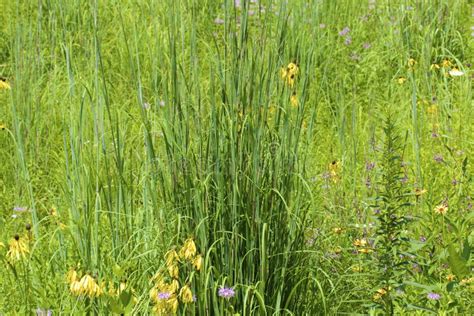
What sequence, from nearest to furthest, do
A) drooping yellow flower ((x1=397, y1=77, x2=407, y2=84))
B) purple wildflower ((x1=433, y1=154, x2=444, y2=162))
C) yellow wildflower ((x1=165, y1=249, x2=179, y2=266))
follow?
1. yellow wildflower ((x1=165, y1=249, x2=179, y2=266))
2. purple wildflower ((x1=433, y1=154, x2=444, y2=162))
3. drooping yellow flower ((x1=397, y1=77, x2=407, y2=84))

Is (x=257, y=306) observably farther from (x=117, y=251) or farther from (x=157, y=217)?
(x=117, y=251)

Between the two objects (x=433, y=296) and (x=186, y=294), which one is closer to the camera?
(x=186, y=294)

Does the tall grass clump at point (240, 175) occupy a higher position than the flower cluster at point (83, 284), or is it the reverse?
the tall grass clump at point (240, 175)

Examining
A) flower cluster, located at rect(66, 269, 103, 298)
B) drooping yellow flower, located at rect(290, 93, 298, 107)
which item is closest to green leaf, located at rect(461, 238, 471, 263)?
drooping yellow flower, located at rect(290, 93, 298, 107)

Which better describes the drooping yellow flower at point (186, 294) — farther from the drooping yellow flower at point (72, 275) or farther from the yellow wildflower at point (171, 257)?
the drooping yellow flower at point (72, 275)

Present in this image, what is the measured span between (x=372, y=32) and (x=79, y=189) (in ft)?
10.7

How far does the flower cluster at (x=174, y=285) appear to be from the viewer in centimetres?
234

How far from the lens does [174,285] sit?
7.89ft

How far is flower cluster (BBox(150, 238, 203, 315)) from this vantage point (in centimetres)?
234

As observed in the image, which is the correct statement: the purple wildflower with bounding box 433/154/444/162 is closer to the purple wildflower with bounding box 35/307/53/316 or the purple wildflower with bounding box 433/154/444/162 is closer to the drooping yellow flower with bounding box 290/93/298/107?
the drooping yellow flower with bounding box 290/93/298/107

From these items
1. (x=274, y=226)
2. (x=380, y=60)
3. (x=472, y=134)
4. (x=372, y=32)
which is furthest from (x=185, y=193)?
(x=372, y=32)

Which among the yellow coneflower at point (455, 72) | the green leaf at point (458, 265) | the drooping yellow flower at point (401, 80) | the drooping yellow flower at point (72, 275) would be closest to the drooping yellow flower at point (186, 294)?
the drooping yellow flower at point (72, 275)

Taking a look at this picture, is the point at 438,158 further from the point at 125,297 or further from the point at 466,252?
the point at 125,297

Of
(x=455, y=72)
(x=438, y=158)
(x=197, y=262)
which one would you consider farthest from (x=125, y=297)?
(x=455, y=72)
